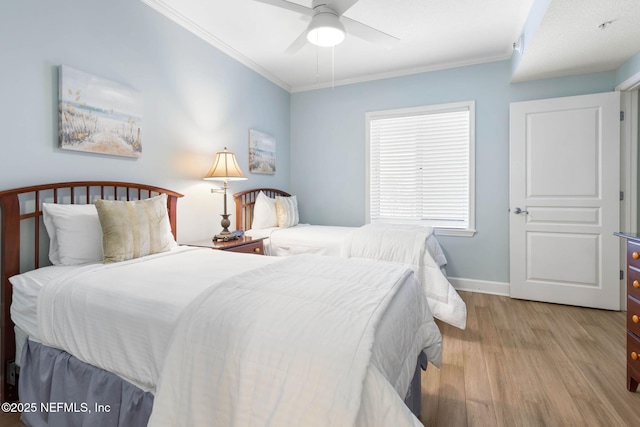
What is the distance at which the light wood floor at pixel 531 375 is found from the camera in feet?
5.25

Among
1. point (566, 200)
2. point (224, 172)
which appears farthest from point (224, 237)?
→ point (566, 200)

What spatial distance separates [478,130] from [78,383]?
4095 millimetres

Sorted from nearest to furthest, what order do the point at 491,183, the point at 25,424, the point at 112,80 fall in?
the point at 25,424 → the point at 112,80 → the point at 491,183

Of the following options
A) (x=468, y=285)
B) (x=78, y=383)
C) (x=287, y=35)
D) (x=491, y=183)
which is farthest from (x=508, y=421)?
(x=287, y=35)

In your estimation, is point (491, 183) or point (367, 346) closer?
point (367, 346)

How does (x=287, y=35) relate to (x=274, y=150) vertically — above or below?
above

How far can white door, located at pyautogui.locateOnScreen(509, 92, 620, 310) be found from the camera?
3.03m

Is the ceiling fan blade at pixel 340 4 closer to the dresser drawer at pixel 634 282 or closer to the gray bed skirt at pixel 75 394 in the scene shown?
the gray bed skirt at pixel 75 394

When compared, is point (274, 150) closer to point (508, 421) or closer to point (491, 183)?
point (491, 183)

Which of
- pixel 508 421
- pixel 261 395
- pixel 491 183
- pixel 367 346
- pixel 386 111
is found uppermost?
pixel 386 111

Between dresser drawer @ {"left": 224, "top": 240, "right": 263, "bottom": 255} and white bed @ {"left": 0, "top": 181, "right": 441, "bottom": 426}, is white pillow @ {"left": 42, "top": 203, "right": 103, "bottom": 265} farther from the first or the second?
dresser drawer @ {"left": 224, "top": 240, "right": 263, "bottom": 255}

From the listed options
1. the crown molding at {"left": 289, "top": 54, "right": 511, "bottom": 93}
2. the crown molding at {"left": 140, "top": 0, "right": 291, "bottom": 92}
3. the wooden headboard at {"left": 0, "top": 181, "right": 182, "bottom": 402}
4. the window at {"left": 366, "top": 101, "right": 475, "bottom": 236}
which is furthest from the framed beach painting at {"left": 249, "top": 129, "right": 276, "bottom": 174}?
the wooden headboard at {"left": 0, "top": 181, "right": 182, "bottom": 402}

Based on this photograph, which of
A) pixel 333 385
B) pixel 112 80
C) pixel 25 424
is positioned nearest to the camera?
pixel 333 385

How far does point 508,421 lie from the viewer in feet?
5.14
